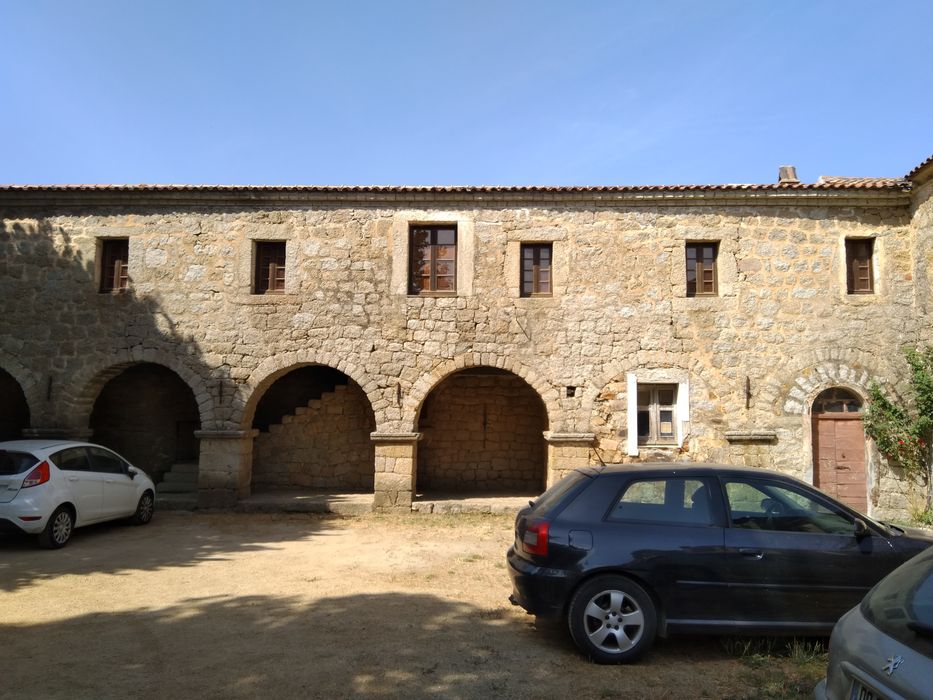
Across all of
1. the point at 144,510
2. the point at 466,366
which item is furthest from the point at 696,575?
the point at 144,510

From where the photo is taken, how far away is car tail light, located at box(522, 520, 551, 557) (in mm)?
4565

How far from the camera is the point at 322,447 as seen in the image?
13008 mm

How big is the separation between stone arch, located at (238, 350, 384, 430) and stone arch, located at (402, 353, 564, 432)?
584 millimetres

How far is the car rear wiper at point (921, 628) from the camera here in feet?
7.30

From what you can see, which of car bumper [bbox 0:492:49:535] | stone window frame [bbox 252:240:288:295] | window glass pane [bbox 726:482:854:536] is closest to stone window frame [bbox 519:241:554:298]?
stone window frame [bbox 252:240:288:295]

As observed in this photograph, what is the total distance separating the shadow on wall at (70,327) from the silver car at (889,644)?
10656 millimetres

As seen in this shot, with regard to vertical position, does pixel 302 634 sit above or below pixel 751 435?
below

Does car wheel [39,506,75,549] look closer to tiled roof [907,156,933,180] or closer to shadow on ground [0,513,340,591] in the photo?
shadow on ground [0,513,340,591]

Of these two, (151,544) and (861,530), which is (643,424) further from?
(151,544)

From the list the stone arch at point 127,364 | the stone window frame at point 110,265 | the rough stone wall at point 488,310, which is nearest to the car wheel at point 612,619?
the rough stone wall at point 488,310

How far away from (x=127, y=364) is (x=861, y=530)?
11861mm

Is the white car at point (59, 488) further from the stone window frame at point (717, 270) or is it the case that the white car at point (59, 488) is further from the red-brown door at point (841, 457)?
the red-brown door at point (841, 457)

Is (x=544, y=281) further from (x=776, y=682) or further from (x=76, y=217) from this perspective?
(x=76, y=217)

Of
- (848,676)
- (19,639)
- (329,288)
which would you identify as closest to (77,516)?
(19,639)
